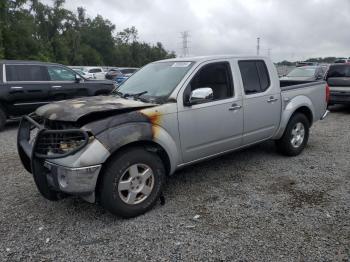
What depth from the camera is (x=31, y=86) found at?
8.53 metres

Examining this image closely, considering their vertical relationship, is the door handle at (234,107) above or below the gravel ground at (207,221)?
above

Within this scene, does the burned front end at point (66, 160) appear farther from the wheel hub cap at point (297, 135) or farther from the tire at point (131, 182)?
the wheel hub cap at point (297, 135)

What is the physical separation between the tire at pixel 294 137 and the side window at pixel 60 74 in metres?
6.32

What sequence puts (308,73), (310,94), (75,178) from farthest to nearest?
1. (308,73)
2. (310,94)
3. (75,178)

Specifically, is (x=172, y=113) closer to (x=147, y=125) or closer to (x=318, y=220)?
(x=147, y=125)

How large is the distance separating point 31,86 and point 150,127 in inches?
242

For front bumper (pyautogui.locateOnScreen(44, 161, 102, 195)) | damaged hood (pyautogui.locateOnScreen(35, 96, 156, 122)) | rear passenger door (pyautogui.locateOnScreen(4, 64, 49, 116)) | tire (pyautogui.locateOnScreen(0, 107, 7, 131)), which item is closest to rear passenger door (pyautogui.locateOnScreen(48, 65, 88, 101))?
rear passenger door (pyautogui.locateOnScreen(4, 64, 49, 116))

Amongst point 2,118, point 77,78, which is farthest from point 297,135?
point 2,118

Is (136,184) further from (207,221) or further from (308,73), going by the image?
(308,73)

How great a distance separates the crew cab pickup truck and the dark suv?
186 inches

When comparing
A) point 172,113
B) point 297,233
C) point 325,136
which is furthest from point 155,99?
point 325,136

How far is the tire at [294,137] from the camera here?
216 inches

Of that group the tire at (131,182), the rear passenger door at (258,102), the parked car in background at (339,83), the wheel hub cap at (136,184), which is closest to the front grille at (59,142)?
the tire at (131,182)

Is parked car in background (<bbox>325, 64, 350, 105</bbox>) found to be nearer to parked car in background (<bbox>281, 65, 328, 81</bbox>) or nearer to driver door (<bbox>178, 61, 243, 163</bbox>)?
parked car in background (<bbox>281, 65, 328, 81</bbox>)
